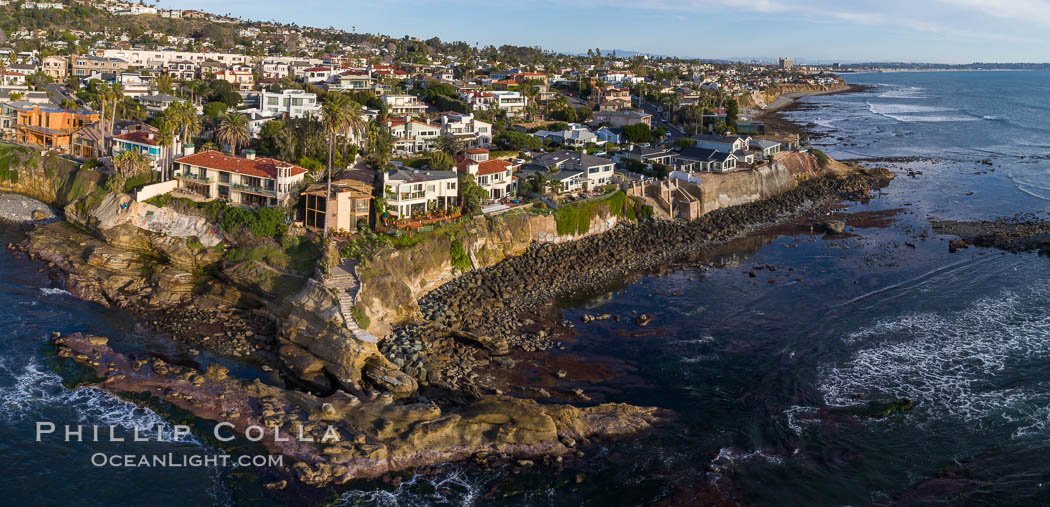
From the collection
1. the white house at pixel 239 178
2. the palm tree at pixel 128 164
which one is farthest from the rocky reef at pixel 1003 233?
the palm tree at pixel 128 164

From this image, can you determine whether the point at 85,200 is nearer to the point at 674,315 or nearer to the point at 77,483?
the point at 77,483

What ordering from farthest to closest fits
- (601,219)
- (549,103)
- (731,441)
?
(549,103)
(601,219)
(731,441)

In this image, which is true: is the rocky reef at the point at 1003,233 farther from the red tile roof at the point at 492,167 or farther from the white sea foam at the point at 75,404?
the white sea foam at the point at 75,404

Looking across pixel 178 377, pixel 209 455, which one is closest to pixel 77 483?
pixel 209 455

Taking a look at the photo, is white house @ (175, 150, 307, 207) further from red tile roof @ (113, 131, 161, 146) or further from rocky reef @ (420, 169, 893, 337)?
rocky reef @ (420, 169, 893, 337)

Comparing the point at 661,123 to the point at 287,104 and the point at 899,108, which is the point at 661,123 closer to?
the point at 287,104

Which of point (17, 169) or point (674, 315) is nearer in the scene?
point (674, 315)

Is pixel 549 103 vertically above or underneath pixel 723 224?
above

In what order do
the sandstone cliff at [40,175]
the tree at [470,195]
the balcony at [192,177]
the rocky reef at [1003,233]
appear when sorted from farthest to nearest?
the sandstone cliff at [40,175] < the rocky reef at [1003,233] < the balcony at [192,177] < the tree at [470,195]
